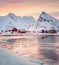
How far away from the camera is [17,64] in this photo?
9.81m

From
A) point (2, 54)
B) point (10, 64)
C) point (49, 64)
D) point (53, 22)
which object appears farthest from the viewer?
point (53, 22)

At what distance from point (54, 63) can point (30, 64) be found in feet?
9.39

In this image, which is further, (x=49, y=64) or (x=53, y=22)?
(x=53, y=22)

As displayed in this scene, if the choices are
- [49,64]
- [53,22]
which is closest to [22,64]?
[49,64]

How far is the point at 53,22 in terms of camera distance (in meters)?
174

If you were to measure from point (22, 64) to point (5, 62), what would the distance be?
609 millimetres

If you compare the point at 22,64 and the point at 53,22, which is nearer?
the point at 22,64

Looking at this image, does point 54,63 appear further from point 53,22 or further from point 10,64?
point 53,22

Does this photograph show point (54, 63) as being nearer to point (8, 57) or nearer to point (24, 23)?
point (8, 57)

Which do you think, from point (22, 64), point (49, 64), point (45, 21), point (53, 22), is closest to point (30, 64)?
point (22, 64)

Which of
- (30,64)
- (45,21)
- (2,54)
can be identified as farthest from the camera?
(45,21)

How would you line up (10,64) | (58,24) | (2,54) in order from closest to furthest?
(10,64) < (2,54) < (58,24)

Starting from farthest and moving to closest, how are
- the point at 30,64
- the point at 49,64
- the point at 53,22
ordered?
the point at 53,22 → the point at 49,64 → the point at 30,64

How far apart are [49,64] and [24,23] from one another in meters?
187
